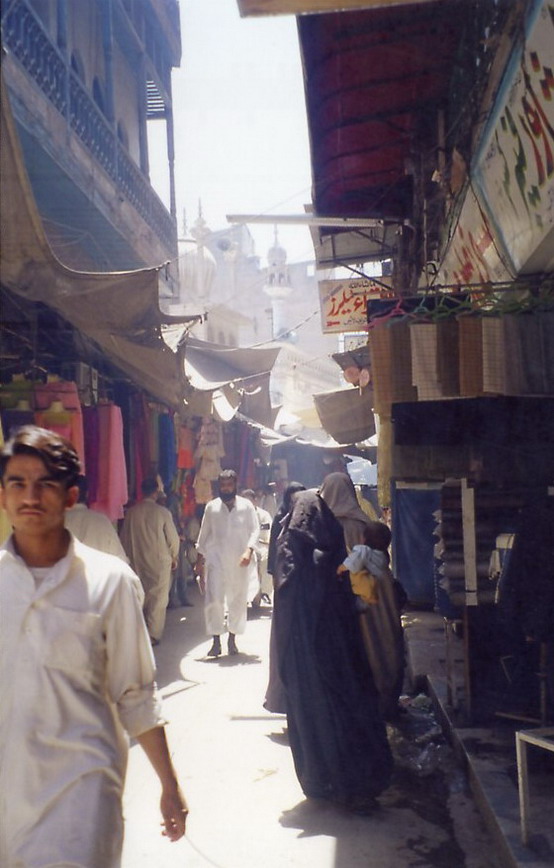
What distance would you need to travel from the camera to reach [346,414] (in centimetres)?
1288

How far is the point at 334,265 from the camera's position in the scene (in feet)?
42.5

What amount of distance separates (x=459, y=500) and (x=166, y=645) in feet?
16.0

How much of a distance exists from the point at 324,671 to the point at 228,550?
4.79m

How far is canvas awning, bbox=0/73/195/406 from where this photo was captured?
427 centimetres

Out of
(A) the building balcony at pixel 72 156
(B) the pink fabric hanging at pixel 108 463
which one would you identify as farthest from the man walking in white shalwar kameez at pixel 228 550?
(A) the building balcony at pixel 72 156

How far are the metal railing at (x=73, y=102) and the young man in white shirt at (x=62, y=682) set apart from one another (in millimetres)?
4887

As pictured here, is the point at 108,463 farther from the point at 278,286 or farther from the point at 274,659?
the point at 278,286

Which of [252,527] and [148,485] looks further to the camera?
[252,527]

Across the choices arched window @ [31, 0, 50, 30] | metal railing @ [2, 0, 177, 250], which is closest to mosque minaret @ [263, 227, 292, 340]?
metal railing @ [2, 0, 177, 250]

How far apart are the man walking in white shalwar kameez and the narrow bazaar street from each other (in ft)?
6.59

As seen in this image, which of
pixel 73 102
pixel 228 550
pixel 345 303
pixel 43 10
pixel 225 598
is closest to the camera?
pixel 225 598

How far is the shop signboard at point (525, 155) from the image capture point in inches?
165

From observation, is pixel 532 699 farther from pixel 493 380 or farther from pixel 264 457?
pixel 264 457

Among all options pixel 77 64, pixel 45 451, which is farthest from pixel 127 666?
pixel 77 64
